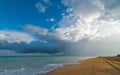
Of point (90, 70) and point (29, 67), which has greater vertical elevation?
point (29, 67)

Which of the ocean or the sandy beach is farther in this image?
the ocean

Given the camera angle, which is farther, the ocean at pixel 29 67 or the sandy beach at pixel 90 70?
the ocean at pixel 29 67

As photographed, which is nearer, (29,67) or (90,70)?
(90,70)
